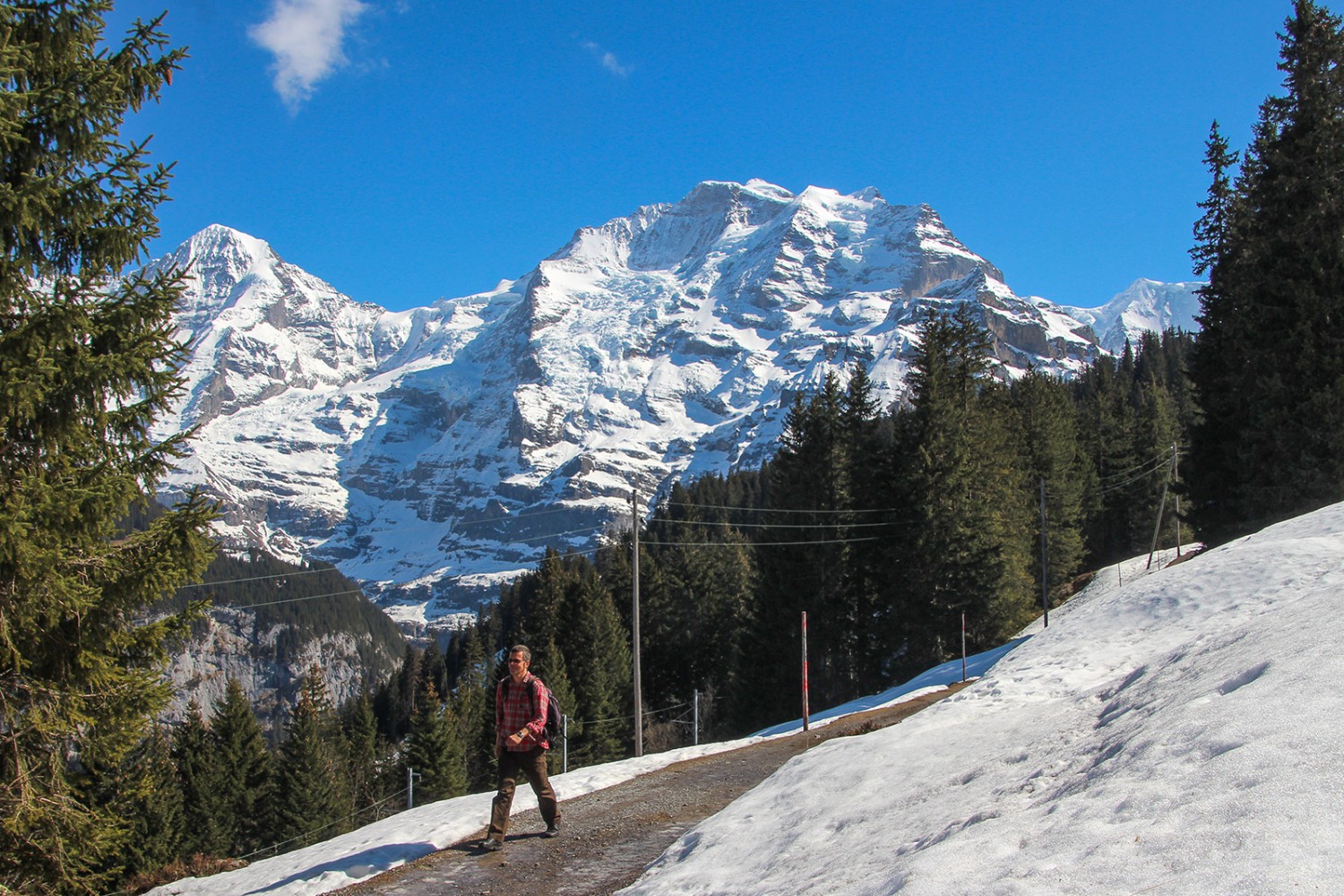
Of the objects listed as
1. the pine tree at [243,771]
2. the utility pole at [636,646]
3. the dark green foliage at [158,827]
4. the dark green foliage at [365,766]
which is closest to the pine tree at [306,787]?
the pine tree at [243,771]

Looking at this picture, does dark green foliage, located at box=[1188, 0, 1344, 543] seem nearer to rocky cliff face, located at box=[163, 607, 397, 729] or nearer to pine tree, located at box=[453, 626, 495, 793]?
pine tree, located at box=[453, 626, 495, 793]

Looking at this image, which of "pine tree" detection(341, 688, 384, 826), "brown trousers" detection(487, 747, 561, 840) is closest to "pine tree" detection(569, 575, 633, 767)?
"pine tree" detection(341, 688, 384, 826)

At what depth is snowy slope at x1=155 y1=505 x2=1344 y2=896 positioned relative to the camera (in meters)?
4.56

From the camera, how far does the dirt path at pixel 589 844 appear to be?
847cm

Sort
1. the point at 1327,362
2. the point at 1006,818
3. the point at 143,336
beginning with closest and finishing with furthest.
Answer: the point at 1006,818
the point at 143,336
the point at 1327,362

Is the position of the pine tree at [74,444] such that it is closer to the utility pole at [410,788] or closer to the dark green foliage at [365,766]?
the utility pole at [410,788]

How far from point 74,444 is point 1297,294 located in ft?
93.6

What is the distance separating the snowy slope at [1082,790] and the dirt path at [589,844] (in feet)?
2.21

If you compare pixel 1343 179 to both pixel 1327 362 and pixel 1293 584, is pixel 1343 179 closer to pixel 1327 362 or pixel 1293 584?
pixel 1327 362

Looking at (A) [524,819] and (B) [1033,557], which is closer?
(A) [524,819]

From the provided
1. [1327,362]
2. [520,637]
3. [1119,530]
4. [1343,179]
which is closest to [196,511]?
[1327,362]

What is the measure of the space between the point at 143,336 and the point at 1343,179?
29.3m

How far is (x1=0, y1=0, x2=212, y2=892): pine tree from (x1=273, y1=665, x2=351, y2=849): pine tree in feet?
142

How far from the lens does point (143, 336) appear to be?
9.02 m
